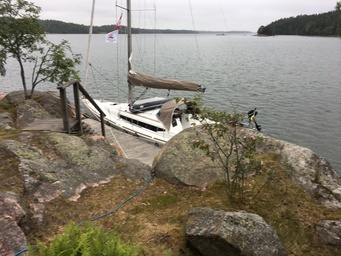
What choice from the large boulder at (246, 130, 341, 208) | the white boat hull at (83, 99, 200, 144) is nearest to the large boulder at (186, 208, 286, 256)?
the large boulder at (246, 130, 341, 208)

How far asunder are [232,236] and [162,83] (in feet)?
41.7

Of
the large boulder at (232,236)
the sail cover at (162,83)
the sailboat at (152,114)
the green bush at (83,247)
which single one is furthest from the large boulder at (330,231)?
the sail cover at (162,83)

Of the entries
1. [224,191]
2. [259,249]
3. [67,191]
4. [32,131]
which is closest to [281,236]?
[259,249]

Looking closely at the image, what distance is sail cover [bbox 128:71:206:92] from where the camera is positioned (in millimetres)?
15515

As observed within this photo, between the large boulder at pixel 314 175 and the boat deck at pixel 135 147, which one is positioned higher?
the large boulder at pixel 314 175

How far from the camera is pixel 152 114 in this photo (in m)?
17.6

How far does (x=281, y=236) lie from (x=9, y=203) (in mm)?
4759

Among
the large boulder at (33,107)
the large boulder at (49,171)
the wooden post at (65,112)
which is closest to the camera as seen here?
the large boulder at (49,171)

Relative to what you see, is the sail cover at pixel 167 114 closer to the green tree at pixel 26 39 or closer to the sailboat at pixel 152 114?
the sailboat at pixel 152 114

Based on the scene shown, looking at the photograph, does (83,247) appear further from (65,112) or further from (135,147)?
(135,147)

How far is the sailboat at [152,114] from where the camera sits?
15703 mm

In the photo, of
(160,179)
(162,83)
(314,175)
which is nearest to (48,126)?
(160,179)

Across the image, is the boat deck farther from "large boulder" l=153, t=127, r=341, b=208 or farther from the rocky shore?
"large boulder" l=153, t=127, r=341, b=208

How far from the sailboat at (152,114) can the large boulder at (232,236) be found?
10409mm
